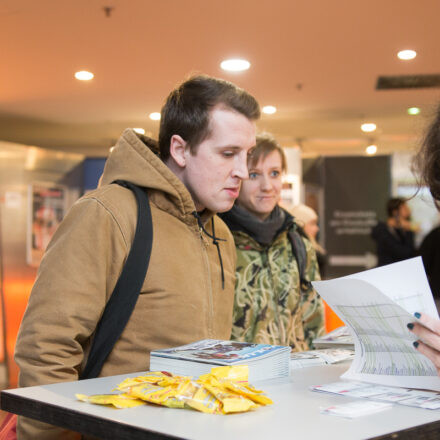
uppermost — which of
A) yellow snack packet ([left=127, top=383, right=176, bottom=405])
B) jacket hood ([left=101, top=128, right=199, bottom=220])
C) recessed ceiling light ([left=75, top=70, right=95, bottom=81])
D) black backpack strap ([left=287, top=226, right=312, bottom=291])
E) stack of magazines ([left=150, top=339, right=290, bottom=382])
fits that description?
recessed ceiling light ([left=75, top=70, right=95, bottom=81])

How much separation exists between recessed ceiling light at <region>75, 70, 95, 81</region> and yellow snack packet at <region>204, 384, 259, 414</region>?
5.43 m

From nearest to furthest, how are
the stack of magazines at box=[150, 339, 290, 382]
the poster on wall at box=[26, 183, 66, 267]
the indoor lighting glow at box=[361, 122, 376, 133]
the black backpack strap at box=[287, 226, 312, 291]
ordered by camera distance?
the stack of magazines at box=[150, 339, 290, 382] → the black backpack strap at box=[287, 226, 312, 291] → the poster on wall at box=[26, 183, 66, 267] → the indoor lighting glow at box=[361, 122, 376, 133]

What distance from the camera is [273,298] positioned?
257 cm

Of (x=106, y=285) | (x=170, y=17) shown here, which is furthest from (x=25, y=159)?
(x=106, y=285)

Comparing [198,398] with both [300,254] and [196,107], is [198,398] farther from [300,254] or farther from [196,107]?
[300,254]

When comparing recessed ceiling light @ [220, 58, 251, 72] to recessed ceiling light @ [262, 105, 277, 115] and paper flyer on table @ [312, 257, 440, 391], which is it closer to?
recessed ceiling light @ [262, 105, 277, 115]

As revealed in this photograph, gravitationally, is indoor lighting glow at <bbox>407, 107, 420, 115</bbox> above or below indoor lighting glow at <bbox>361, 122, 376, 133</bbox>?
below

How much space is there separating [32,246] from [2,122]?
2540mm

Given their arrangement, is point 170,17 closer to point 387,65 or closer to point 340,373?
point 387,65

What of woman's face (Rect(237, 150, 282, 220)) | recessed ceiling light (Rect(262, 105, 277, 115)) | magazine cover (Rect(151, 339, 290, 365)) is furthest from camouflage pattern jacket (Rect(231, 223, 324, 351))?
recessed ceiling light (Rect(262, 105, 277, 115))

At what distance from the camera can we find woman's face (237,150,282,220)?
2.71 metres

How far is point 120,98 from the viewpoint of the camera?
7.33 meters

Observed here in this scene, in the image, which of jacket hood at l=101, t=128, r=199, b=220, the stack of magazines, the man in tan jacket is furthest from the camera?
jacket hood at l=101, t=128, r=199, b=220

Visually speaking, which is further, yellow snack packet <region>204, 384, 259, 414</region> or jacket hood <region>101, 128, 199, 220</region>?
jacket hood <region>101, 128, 199, 220</region>
